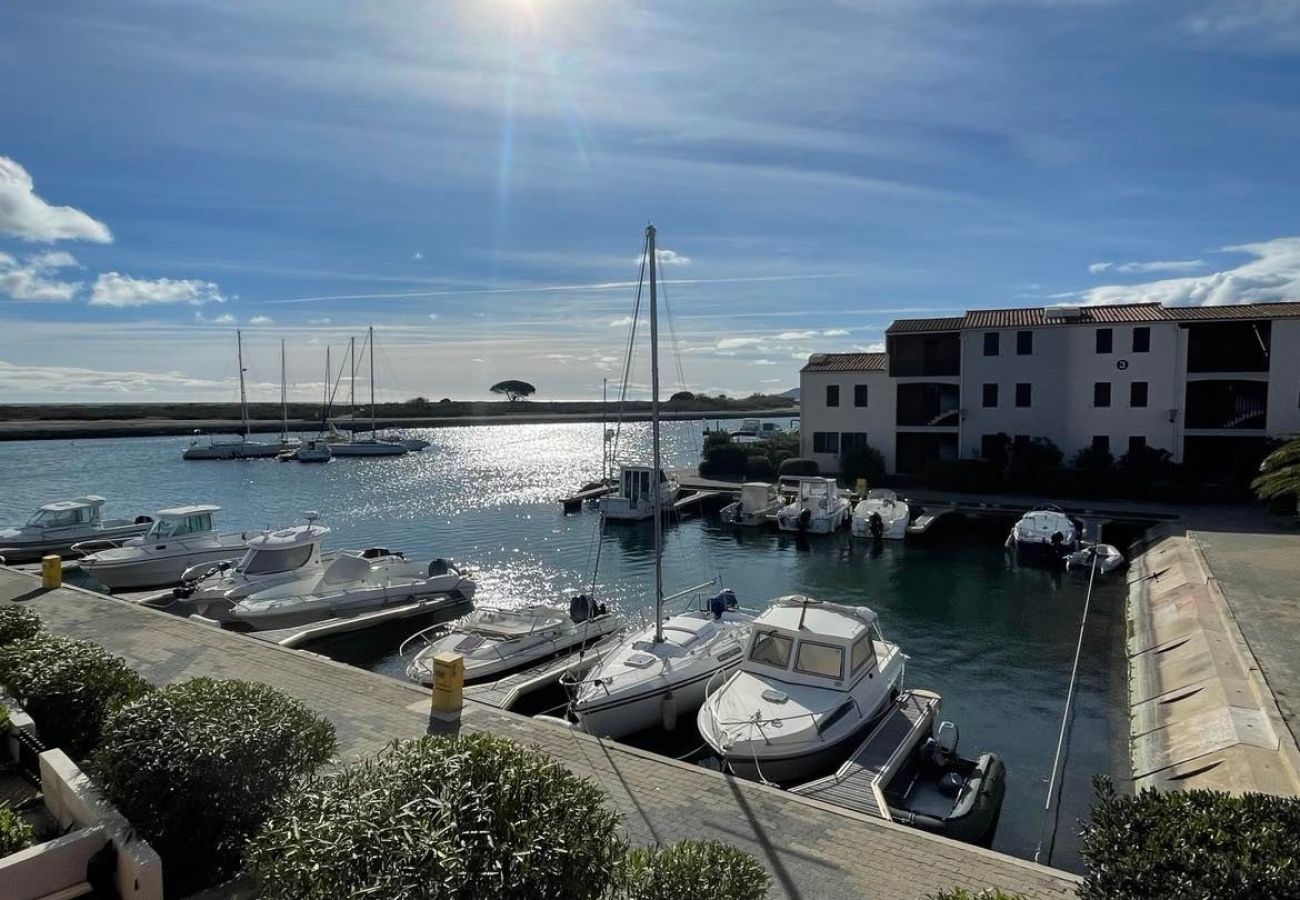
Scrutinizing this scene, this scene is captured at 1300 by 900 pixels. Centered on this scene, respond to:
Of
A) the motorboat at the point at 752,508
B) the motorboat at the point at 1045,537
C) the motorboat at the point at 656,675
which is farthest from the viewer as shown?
the motorboat at the point at 752,508

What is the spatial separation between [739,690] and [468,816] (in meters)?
9.65

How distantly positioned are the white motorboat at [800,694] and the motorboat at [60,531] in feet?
99.7

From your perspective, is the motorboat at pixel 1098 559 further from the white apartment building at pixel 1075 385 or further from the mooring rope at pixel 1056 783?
the white apartment building at pixel 1075 385

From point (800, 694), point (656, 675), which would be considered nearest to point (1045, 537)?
point (800, 694)

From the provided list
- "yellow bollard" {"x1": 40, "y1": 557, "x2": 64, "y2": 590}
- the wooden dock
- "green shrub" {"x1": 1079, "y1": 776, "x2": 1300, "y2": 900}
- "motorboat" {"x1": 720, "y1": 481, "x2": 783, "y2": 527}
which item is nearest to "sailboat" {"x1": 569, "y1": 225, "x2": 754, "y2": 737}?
the wooden dock

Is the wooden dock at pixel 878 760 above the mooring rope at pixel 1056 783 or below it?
above

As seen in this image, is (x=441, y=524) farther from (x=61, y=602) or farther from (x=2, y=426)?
(x=2, y=426)

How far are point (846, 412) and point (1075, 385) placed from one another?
500 inches

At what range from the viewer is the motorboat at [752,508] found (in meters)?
41.3

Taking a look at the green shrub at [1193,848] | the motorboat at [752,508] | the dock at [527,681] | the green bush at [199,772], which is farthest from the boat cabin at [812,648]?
the motorboat at [752,508]

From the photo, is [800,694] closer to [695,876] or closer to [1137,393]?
[695,876]

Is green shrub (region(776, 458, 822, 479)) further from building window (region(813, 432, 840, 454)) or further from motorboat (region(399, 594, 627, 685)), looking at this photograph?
motorboat (region(399, 594, 627, 685))

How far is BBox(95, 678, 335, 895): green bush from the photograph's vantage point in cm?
763

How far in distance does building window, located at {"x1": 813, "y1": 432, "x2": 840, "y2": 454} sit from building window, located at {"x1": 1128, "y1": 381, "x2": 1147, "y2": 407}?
1596 centimetres
